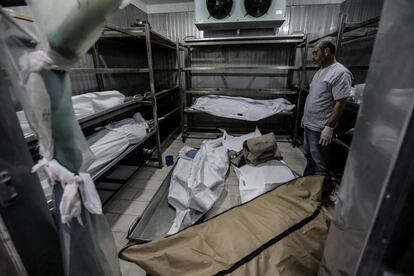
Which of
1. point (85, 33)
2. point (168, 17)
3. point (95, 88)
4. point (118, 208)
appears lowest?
point (118, 208)

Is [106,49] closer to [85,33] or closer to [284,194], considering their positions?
[85,33]

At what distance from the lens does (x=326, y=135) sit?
167 cm

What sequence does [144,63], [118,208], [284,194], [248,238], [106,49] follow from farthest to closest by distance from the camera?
[144,63]
[106,49]
[118,208]
[284,194]
[248,238]

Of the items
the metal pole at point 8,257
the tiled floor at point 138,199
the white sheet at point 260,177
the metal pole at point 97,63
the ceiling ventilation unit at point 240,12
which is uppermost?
the ceiling ventilation unit at point 240,12

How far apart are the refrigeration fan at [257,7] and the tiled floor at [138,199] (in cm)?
186

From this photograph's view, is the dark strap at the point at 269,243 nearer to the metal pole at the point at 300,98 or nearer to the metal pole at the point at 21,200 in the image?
the metal pole at the point at 21,200

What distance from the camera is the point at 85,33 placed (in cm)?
56

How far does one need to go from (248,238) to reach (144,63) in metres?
3.05

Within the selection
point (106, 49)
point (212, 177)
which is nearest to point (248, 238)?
point (212, 177)

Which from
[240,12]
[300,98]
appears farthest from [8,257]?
[300,98]

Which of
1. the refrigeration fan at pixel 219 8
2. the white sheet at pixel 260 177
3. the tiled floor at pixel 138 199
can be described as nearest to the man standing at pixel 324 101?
the white sheet at pixel 260 177

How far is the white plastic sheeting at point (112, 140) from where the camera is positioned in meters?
1.41

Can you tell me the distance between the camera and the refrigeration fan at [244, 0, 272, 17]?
2477mm

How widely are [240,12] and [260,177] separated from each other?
6.77 feet
